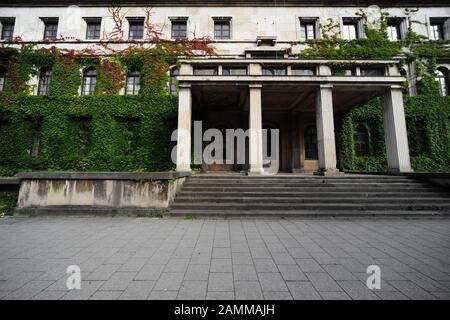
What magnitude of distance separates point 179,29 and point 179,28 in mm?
96

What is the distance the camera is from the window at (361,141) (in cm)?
1748

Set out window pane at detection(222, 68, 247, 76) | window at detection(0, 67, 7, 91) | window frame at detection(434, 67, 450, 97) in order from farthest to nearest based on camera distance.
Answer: window frame at detection(434, 67, 450, 97), window at detection(0, 67, 7, 91), window pane at detection(222, 68, 247, 76)

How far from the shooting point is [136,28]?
18.4m

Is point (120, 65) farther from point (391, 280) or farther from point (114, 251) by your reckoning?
point (391, 280)

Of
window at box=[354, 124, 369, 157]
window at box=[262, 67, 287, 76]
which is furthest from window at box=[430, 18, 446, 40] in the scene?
window at box=[262, 67, 287, 76]

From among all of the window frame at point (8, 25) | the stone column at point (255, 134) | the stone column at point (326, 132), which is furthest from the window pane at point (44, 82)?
the stone column at point (326, 132)

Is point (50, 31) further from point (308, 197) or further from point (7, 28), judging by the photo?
point (308, 197)

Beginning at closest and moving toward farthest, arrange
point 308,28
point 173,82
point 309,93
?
point 309,93, point 173,82, point 308,28

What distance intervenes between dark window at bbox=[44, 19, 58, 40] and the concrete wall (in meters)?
16.9

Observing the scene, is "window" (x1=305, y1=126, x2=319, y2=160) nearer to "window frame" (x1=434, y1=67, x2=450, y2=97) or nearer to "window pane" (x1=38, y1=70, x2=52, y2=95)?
"window frame" (x1=434, y1=67, x2=450, y2=97)

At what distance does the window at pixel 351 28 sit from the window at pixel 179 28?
13451 millimetres

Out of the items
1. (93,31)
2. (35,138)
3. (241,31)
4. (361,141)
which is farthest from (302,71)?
(35,138)

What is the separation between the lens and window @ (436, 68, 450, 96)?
18.0 metres
